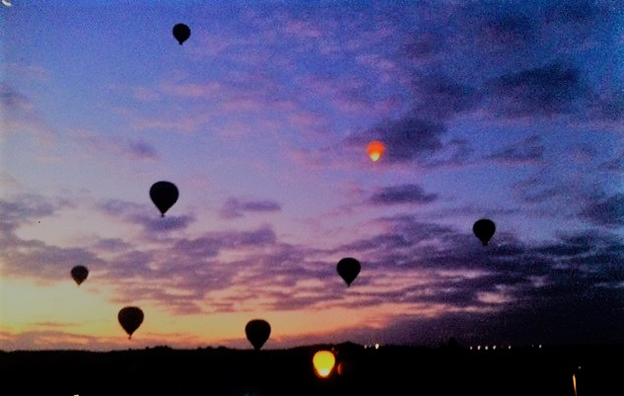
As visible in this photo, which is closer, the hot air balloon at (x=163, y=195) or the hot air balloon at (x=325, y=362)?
the hot air balloon at (x=325, y=362)

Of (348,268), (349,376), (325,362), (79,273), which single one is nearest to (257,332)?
(348,268)

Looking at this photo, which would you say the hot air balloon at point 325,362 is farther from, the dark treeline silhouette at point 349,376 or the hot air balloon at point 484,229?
the dark treeline silhouette at point 349,376

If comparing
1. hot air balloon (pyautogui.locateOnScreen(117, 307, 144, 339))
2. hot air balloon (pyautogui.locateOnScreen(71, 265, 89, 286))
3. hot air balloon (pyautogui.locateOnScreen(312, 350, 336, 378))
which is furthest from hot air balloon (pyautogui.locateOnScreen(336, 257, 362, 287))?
hot air balloon (pyautogui.locateOnScreen(71, 265, 89, 286))

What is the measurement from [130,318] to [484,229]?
21344 mm

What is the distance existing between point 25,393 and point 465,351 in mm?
38925

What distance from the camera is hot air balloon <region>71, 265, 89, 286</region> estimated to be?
4159 cm

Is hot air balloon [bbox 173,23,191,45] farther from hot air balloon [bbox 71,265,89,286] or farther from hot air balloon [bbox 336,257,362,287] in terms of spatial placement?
hot air balloon [bbox 71,265,89,286]

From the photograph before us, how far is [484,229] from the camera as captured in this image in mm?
32656

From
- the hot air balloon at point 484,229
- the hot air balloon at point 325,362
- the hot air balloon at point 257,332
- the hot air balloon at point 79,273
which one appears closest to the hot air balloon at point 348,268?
the hot air balloon at point 484,229

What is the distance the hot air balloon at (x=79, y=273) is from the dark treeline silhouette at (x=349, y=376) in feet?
38.0

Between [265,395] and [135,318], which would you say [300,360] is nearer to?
[265,395]

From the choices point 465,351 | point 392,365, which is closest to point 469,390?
point 392,365

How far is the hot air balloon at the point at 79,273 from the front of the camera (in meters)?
41.6

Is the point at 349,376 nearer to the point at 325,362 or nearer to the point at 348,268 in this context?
the point at 348,268
